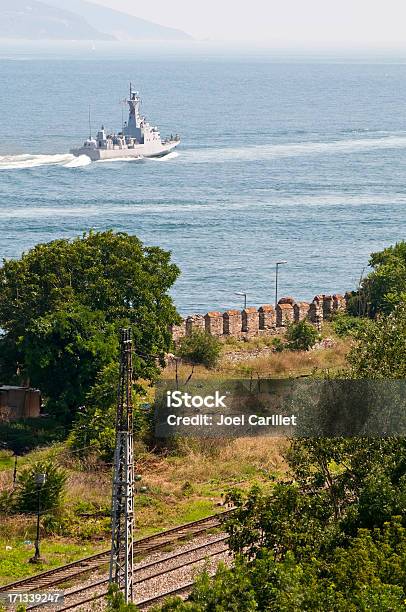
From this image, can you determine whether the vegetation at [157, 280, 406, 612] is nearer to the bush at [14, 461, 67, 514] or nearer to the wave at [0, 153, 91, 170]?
the bush at [14, 461, 67, 514]

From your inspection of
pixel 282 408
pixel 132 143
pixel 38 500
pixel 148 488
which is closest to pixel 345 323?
pixel 148 488

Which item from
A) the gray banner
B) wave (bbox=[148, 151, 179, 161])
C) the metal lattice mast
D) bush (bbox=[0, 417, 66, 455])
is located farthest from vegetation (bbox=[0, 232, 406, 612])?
wave (bbox=[148, 151, 179, 161])

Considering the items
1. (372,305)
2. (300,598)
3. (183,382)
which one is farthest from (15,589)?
(372,305)

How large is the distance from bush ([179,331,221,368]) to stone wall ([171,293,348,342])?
4.48 ft

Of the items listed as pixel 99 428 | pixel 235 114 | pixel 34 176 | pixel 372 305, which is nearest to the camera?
pixel 99 428

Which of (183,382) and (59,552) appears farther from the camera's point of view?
(183,382)

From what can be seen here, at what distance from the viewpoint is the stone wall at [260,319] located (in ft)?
166

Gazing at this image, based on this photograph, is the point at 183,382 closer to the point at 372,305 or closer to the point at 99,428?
the point at 99,428

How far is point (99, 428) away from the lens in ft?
122

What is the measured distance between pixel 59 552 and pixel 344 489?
258 inches

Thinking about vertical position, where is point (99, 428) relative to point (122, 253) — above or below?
below

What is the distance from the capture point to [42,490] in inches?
1289

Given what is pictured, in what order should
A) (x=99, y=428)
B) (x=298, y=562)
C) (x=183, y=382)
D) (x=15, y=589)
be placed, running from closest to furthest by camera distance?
(x=298, y=562), (x=15, y=589), (x=99, y=428), (x=183, y=382)

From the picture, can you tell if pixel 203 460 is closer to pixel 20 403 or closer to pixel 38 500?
pixel 38 500
